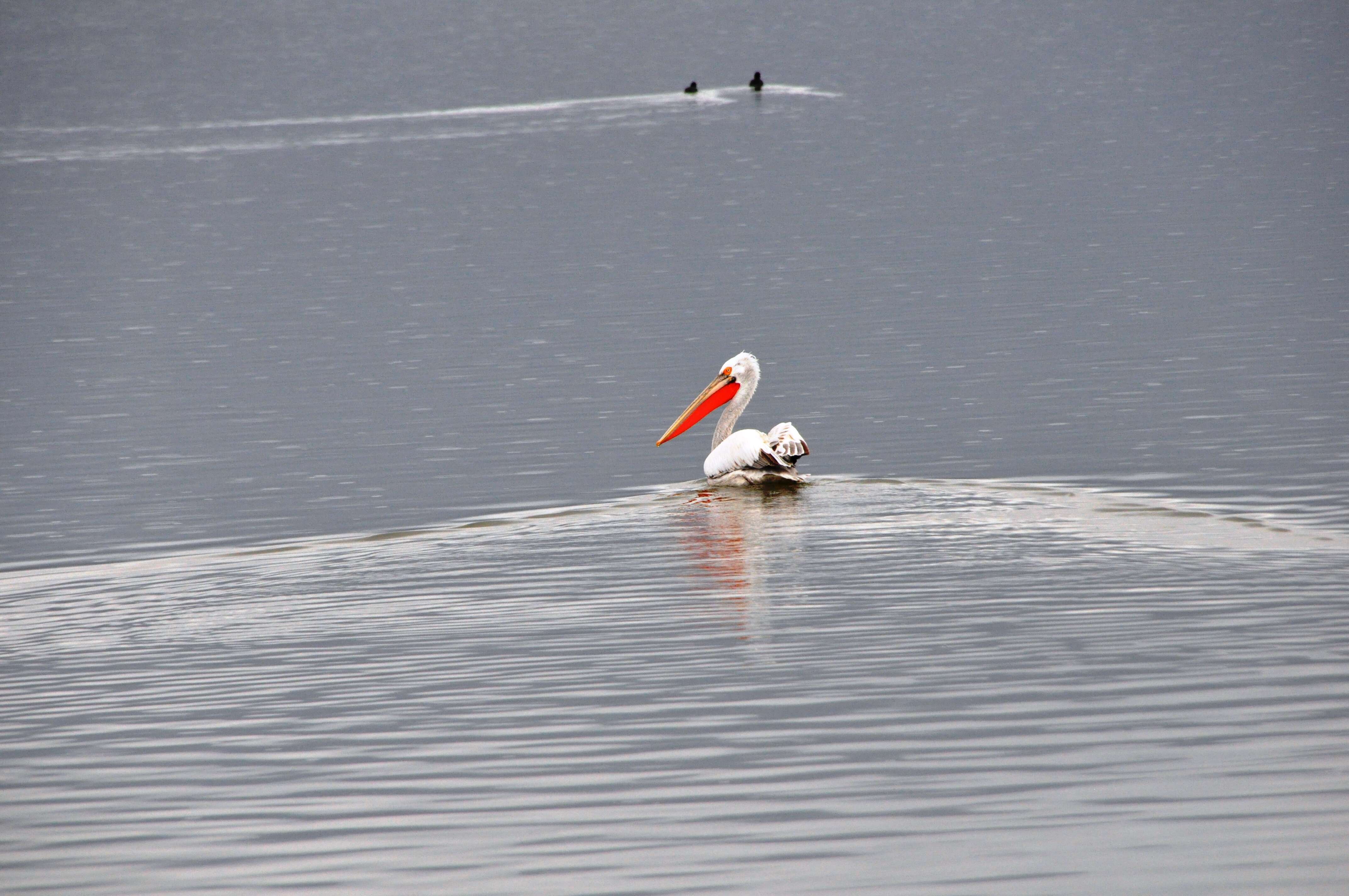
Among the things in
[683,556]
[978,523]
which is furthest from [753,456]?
[978,523]

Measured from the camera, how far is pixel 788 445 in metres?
16.3

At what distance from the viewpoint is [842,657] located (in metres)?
11.3

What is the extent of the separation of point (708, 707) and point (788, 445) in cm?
605

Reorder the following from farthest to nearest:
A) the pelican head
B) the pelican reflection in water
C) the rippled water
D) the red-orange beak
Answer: the red-orange beak
the pelican head
the pelican reflection in water
the rippled water

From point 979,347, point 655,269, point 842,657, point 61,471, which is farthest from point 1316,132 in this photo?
point 842,657

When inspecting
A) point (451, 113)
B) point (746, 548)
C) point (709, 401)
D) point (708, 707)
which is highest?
point (451, 113)

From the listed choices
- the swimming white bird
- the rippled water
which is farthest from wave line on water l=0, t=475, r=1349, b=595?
the swimming white bird

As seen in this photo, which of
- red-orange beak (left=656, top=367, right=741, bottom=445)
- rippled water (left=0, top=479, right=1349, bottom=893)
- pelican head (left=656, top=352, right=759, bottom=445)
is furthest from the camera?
red-orange beak (left=656, top=367, right=741, bottom=445)

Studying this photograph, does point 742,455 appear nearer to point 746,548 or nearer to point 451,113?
point 746,548

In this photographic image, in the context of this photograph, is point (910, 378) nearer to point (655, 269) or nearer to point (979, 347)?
point (979, 347)

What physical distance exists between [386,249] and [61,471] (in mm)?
24339

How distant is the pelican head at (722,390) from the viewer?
18406 mm

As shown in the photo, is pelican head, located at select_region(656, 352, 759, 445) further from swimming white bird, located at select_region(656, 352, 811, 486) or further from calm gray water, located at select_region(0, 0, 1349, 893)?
calm gray water, located at select_region(0, 0, 1349, 893)

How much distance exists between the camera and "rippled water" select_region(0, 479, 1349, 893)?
834 centimetres
